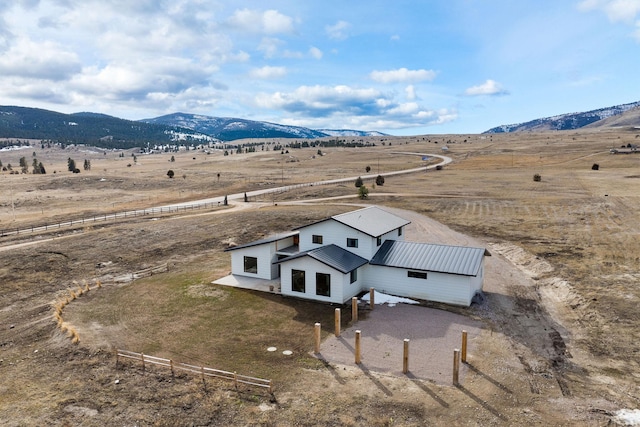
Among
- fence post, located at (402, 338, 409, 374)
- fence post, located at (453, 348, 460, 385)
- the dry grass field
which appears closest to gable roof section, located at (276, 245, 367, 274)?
the dry grass field

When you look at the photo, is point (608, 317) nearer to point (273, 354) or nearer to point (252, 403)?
point (273, 354)

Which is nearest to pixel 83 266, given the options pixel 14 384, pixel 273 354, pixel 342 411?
pixel 14 384

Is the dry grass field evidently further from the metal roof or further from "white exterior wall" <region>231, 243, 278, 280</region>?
the metal roof

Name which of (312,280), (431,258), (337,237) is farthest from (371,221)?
(312,280)

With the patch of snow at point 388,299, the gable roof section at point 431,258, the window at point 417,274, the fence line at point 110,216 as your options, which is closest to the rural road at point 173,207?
the fence line at point 110,216

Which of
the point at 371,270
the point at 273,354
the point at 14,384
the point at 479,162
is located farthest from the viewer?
the point at 479,162

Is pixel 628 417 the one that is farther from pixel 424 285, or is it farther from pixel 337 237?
pixel 337 237
